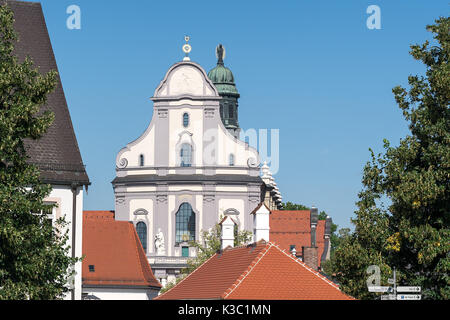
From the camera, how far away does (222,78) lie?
5261 inches

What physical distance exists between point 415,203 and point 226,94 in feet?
338

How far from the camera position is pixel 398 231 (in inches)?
1293

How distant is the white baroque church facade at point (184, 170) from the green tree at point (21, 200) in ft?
270

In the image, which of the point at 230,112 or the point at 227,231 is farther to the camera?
the point at 230,112

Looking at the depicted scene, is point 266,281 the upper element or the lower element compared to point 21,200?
lower

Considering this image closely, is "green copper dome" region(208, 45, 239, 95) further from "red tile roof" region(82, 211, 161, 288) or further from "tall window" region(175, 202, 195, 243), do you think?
"red tile roof" region(82, 211, 161, 288)

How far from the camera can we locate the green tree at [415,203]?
3011cm

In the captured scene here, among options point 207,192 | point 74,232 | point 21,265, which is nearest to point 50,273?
point 21,265

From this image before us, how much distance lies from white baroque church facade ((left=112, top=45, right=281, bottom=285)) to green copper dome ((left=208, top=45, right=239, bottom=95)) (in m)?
27.6

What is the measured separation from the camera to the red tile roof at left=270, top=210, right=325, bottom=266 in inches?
4690

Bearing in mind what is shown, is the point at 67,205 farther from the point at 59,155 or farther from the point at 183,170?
the point at 183,170

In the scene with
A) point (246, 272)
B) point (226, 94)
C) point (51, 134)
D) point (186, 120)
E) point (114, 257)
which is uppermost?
point (226, 94)

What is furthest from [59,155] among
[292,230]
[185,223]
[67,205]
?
A: [292,230]
